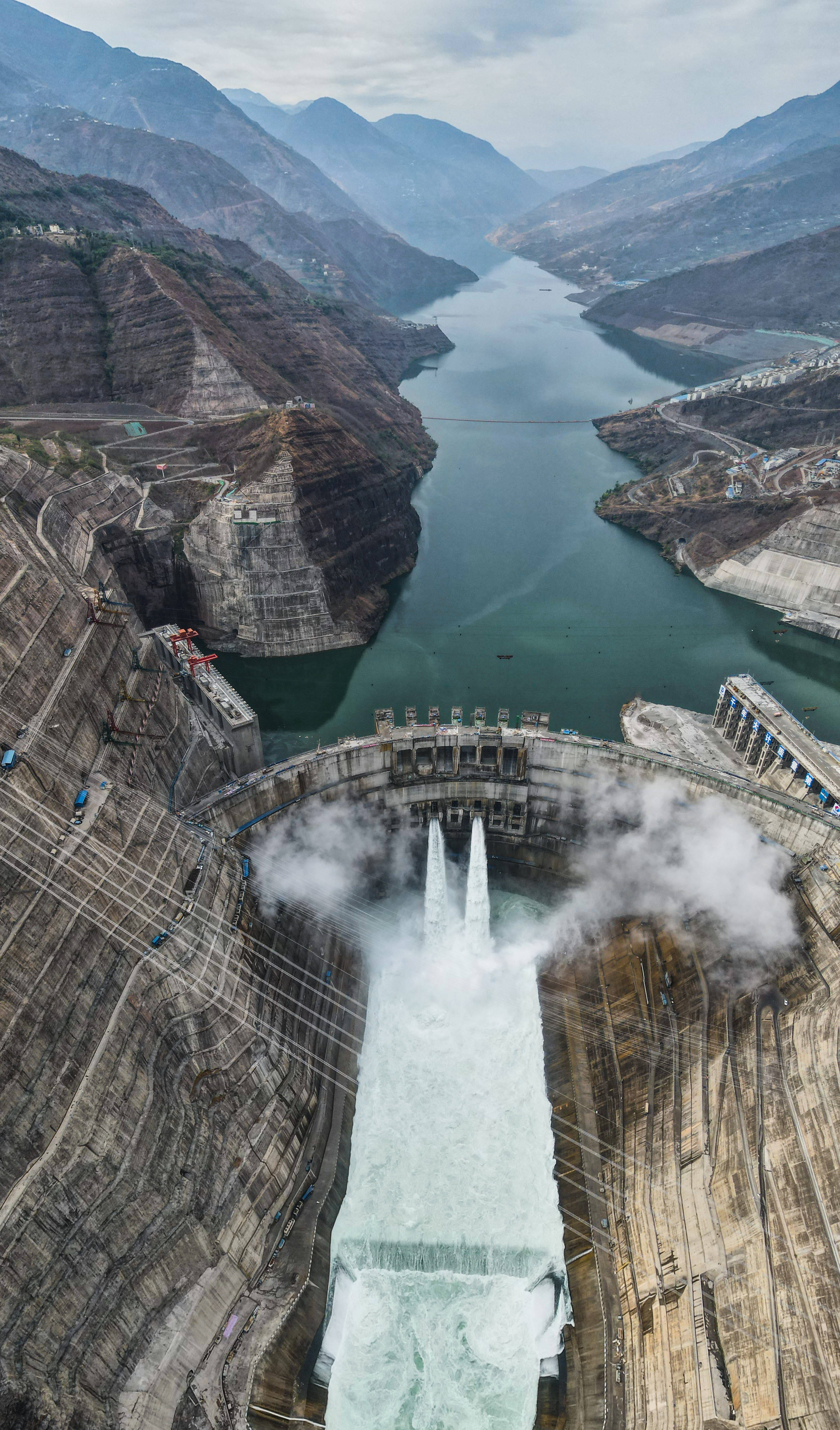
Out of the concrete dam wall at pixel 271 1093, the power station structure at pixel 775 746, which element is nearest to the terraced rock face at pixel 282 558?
the concrete dam wall at pixel 271 1093

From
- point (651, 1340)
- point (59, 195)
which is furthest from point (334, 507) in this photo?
point (59, 195)

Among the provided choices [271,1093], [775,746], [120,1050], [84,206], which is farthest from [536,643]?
[84,206]

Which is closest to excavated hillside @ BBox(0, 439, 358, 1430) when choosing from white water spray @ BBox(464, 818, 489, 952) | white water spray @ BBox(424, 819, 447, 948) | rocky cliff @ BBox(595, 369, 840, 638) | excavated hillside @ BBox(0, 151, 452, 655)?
white water spray @ BBox(424, 819, 447, 948)

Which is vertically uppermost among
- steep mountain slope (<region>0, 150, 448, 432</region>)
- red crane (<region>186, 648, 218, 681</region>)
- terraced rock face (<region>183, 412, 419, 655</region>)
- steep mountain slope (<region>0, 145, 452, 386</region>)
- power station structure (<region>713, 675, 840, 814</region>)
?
steep mountain slope (<region>0, 145, 452, 386</region>)

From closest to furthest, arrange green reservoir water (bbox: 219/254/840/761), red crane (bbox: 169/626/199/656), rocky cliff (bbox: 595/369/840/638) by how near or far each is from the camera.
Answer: red crane (bbox: 169/626/199/656) → green reservoir water (bbox: 219/254/840/761) → rocky cliff (bbox: 595/369/840/638)

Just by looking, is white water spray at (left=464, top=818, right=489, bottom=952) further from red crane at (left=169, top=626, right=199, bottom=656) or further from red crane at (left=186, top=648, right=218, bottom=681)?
red crane at (left=169, top=626, right=199, bottom=656)

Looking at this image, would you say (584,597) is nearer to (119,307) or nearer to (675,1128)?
(675,1128)

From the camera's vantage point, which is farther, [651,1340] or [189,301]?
[189,301]

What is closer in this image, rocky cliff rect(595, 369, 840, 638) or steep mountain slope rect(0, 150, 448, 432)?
rocky cliff rect(595, 369, 840, 638)

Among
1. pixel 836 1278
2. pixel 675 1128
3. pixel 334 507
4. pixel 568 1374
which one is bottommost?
pixel 568 1374
